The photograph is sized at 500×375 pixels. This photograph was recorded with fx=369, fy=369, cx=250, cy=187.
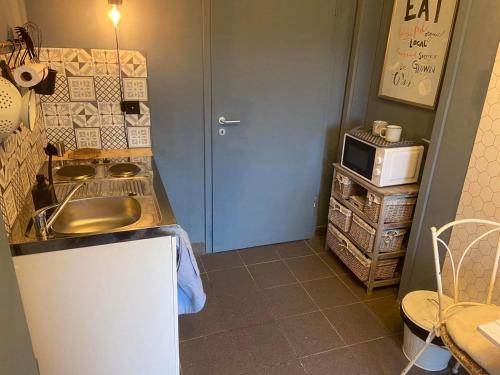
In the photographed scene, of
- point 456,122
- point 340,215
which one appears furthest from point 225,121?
point 456,122

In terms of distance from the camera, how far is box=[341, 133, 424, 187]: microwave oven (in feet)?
7.09

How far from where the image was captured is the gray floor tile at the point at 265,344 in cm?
192

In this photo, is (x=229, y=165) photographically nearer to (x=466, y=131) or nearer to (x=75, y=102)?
(x=75, y=102)

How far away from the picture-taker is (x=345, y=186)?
2557 millimetres

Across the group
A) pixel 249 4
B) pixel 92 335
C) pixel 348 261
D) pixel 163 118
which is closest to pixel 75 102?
pixel 163 118

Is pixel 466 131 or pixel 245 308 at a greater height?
pixel 466 131

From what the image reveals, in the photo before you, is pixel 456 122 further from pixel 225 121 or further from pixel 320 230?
pixel 320 230

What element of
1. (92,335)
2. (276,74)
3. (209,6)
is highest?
(209,6)

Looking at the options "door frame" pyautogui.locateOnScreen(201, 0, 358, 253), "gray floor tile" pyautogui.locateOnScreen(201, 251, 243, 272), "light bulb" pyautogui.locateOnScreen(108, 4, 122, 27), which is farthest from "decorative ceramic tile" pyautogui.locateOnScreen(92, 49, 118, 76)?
"gray floor tile" pyautogui.locateOnScreen(201, 251, 243, 272)

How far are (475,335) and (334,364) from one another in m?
0.73

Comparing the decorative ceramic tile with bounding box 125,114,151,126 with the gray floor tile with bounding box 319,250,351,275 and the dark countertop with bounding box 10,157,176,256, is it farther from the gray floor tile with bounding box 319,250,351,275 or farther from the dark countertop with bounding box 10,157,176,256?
the gray floor tile with bounding box 319,250,351,275

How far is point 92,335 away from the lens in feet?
4.61

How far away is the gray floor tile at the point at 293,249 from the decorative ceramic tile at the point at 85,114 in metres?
1.63

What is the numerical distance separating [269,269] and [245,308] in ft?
1.54
